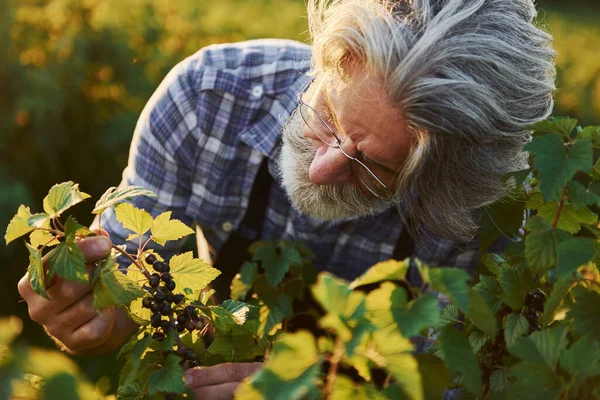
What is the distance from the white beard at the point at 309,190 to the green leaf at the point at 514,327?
70 cm

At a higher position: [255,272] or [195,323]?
[195,323]

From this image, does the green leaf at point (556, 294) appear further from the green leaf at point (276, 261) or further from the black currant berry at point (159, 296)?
the green leaf at point (276, 261)

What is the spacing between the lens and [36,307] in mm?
1459

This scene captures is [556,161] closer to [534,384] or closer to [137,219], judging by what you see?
[534,384]

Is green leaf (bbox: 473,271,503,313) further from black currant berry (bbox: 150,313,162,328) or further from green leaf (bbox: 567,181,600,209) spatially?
black currant berry (bbox: 150,313,162,328)

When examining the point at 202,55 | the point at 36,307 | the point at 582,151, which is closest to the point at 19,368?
the point at 36,307

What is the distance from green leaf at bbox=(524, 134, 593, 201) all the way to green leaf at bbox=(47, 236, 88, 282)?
790 mm

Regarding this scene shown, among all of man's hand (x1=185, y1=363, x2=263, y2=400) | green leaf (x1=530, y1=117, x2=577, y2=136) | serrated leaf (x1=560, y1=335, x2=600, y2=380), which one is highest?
green leaf (x1=530, y1=117, x2=577, y2=136)

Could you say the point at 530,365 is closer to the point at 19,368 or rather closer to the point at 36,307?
the point at 19,368

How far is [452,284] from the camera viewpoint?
912 millimetres

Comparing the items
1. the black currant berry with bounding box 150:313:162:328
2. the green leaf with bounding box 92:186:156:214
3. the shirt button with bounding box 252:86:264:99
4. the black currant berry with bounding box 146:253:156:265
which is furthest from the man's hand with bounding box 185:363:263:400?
the shirt button with bounding box 252:86:264:99

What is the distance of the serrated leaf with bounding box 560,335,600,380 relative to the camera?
3.10 ft

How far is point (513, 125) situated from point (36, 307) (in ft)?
3.98

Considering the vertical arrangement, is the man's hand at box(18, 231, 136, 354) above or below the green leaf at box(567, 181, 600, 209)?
below
